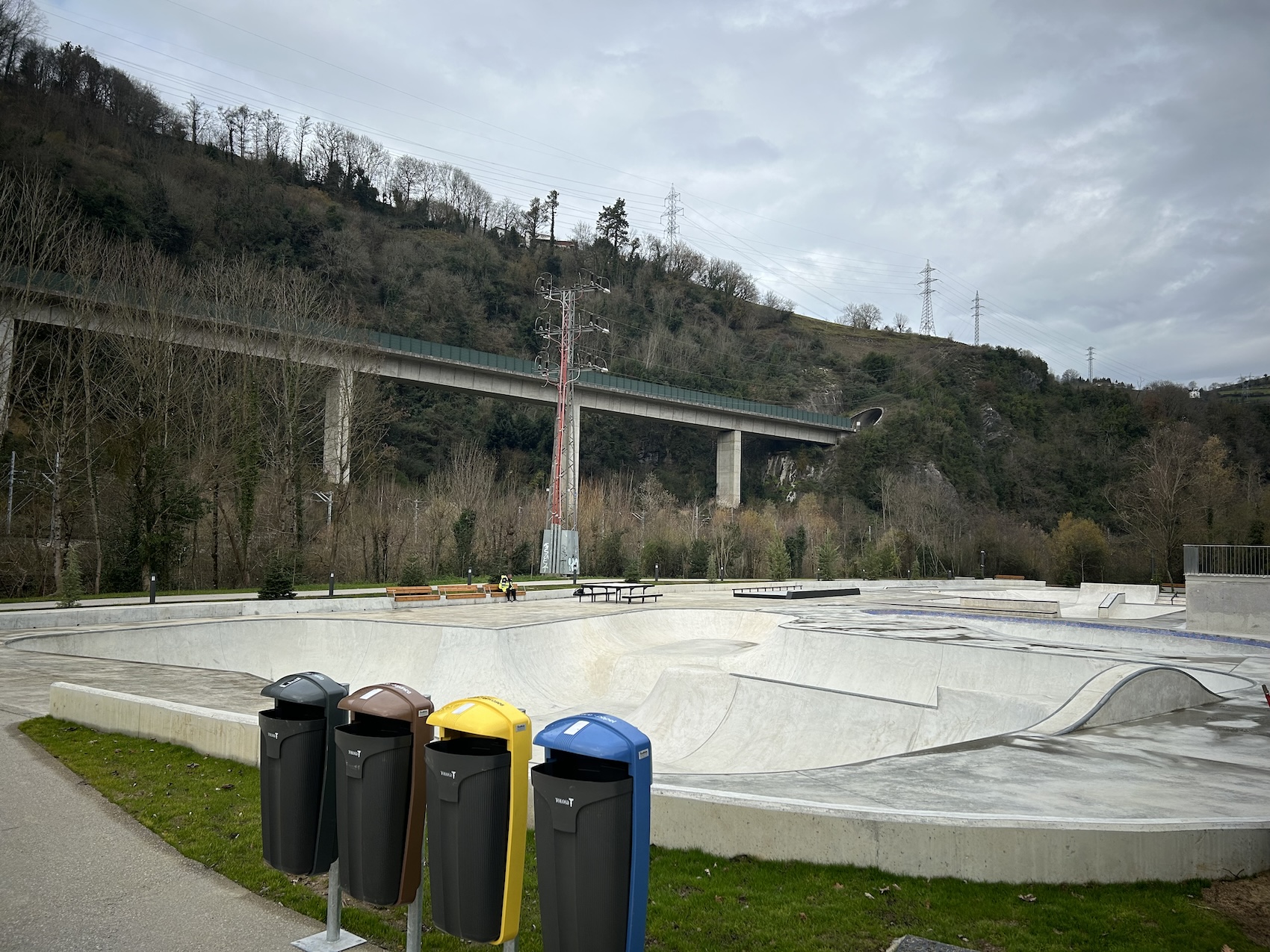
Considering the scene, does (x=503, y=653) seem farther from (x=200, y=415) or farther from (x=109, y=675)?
(x=200, y=415)

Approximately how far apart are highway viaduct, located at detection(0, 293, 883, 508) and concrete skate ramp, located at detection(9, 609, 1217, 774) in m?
15.1

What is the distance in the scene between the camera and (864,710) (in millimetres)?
11305

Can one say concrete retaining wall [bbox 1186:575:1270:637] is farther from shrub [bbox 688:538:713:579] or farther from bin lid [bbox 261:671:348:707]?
shrub [bbox 688:538:713:579]

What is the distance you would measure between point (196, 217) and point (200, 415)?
3884 cm

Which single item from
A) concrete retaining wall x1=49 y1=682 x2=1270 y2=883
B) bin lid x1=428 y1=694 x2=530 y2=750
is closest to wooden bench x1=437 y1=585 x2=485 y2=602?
concrete retaining wall x1=49 y1=682 x2=1270 y2=883

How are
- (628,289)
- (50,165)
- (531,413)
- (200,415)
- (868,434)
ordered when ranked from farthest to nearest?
(628,289) → (868,434) → (531,413) → (50,165) → (200,415)

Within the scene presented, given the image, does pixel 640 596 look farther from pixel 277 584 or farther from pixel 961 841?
pixel 961 841

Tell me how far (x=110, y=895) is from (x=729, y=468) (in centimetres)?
7129

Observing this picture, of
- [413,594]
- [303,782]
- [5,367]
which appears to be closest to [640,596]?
[413,594]

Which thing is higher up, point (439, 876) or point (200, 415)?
point (200, 415)

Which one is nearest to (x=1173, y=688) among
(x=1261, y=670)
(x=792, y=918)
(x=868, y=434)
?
(x=1261, y=670)

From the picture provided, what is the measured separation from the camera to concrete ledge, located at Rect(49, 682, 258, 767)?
300 inches

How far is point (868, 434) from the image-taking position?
267ft

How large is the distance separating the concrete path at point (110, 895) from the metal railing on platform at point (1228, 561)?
24.7 meters
